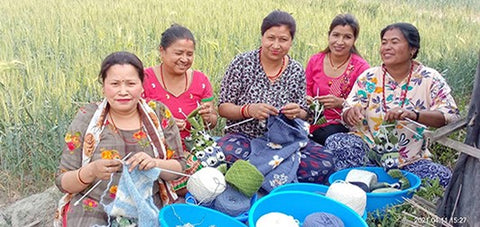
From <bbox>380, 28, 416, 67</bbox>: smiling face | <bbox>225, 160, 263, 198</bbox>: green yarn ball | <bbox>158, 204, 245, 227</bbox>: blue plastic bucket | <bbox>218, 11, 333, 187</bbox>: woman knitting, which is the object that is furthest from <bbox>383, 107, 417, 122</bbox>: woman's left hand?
<bbox>158, 204, 245, 227</bbox>: blue plastic bucket

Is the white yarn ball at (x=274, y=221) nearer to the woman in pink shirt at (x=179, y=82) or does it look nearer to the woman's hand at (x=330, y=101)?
the woman in pink shirt at (x=179, y=82)

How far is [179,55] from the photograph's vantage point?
2.40m

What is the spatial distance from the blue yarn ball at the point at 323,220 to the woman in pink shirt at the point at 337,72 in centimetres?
119

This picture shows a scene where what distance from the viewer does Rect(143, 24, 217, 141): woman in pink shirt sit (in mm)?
2398

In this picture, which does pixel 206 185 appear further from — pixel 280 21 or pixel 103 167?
pixel 280 21

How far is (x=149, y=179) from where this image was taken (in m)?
1.83

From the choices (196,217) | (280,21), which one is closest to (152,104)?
(196,217)

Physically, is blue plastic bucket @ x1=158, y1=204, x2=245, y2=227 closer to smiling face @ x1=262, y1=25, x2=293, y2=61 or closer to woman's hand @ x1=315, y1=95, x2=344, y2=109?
smiling face @ x1=262, y1=25, x2=293, y2=61

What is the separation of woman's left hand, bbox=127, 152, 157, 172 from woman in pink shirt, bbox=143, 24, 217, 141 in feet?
2.33

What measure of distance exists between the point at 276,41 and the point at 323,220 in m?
1.13

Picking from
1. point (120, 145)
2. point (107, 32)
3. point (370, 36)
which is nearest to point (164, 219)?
point (120, 145)

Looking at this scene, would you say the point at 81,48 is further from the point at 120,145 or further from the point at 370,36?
the point at 370,36

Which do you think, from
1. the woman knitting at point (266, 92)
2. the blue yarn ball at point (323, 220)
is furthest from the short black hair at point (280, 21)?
the blue yarn ball at point (323, 220)

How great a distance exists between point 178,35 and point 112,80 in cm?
67
